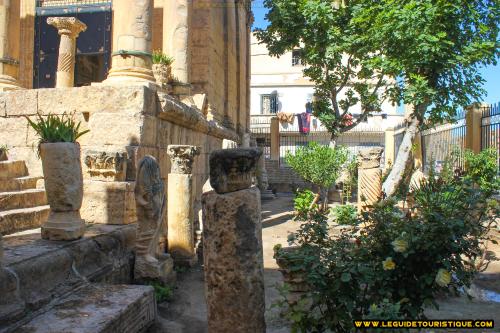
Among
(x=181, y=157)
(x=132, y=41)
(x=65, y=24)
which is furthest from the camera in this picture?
(x=65, y=24)

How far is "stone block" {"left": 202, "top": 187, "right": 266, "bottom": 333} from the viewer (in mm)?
2734

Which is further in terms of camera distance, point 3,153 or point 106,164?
point 3,153

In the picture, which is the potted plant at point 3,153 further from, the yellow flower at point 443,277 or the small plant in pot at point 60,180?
the yellow flower at point 443,277

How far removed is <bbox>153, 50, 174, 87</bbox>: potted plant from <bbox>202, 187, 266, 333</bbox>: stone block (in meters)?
6.30

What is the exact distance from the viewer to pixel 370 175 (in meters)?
9.05

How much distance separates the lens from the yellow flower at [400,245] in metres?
2.61

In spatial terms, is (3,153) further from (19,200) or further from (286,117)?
(286,117)

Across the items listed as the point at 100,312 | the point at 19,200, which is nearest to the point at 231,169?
the point at 100,312

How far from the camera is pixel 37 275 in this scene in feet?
10.9

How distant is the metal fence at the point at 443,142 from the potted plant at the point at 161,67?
22.9ft

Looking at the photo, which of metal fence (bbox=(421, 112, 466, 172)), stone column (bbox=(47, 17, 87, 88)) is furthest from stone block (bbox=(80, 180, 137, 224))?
metal fence (bbox=(421, 112, 466, 172))

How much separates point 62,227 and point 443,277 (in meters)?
3.35

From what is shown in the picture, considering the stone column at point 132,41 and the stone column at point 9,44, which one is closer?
the stone column at point 132,41

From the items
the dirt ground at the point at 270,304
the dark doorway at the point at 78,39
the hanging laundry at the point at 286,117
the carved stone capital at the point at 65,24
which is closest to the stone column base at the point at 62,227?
the dirt ground at the point at 270,304
